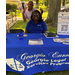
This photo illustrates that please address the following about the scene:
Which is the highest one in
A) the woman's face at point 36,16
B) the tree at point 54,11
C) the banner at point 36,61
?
the tree at point 54,11

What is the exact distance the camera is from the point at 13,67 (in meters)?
1.76

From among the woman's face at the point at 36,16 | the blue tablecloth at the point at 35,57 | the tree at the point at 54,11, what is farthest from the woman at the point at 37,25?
the tree at the point at 54,11

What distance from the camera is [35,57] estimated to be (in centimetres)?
172

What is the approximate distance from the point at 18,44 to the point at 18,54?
17 centimetres

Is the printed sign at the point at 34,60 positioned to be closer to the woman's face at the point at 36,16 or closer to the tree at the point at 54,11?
the woman's face at the point at 36,16

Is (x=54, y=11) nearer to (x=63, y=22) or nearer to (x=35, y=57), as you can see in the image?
(x=63, y=22)

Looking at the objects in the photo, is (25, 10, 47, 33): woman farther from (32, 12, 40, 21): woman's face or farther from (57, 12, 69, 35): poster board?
(57, 12, 69, 35): poster board

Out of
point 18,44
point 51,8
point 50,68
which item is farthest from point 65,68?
point 51,8

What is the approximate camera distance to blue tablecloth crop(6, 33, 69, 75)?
163cm

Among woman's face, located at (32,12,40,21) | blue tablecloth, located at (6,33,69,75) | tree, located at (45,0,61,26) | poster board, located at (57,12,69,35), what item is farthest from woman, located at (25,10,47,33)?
tree, located at (45,0,61,26)

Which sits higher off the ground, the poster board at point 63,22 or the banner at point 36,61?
the poster board at point 63,22

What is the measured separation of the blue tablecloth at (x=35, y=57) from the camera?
163 cm

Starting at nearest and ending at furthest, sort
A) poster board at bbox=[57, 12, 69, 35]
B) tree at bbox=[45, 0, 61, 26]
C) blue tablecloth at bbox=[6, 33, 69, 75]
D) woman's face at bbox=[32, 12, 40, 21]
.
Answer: blue tablecloth at bbox=[6, 33, 69, 75] → poster board at bbox=[57, 12, 69, 35] → woman's face at bbox=[32, 12, 40, 21] → tree at bbox=[45, 0, 61, 26]
